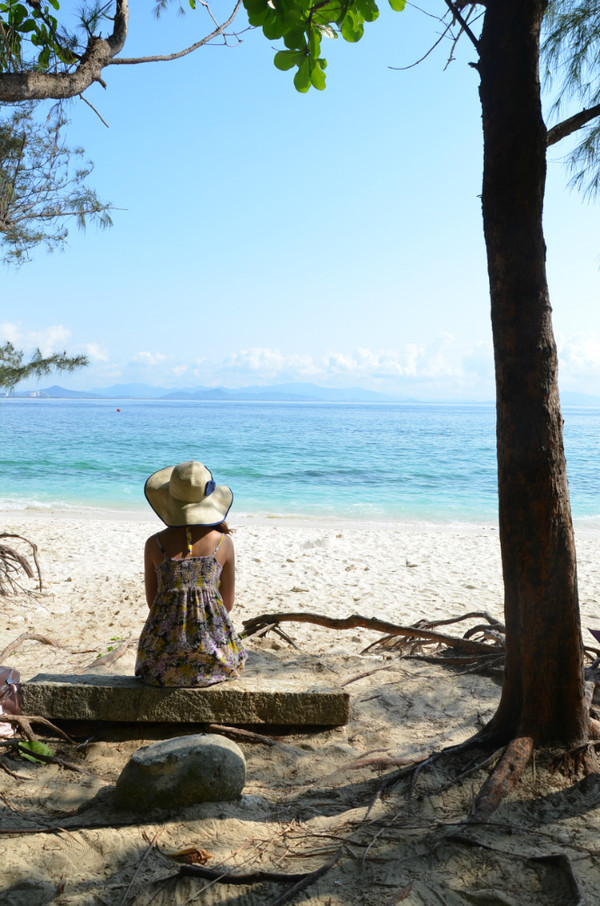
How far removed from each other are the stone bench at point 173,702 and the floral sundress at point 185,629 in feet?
0.25

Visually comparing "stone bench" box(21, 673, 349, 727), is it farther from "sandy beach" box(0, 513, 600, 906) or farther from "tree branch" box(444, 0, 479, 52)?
"tree branch" box(444, 0, 479, 52)

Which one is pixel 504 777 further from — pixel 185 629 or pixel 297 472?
pixel 297 472

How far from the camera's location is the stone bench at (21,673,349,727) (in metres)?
3.18

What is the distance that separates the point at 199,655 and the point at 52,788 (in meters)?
0.82

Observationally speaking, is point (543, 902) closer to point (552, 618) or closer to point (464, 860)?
point (464, 860)

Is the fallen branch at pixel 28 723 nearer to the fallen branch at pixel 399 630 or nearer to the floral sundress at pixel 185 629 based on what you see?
the floral sundress at pixel 185 629

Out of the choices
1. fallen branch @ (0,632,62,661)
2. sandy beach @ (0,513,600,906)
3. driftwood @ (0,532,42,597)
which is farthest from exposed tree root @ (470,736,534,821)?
driftwood @ (0,532,42,597)

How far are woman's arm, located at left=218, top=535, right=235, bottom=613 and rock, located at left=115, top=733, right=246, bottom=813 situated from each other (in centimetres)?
92

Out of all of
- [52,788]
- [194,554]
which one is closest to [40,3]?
[194,554]

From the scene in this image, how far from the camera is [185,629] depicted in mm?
3133

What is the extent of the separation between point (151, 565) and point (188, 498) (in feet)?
1.33

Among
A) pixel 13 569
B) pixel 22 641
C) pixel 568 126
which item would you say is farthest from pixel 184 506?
pixel 13 569

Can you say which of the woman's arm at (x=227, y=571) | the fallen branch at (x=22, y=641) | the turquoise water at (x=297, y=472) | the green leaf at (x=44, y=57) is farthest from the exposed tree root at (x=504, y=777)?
the turquoise water at (x=297, y=472)

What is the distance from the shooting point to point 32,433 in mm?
46062
